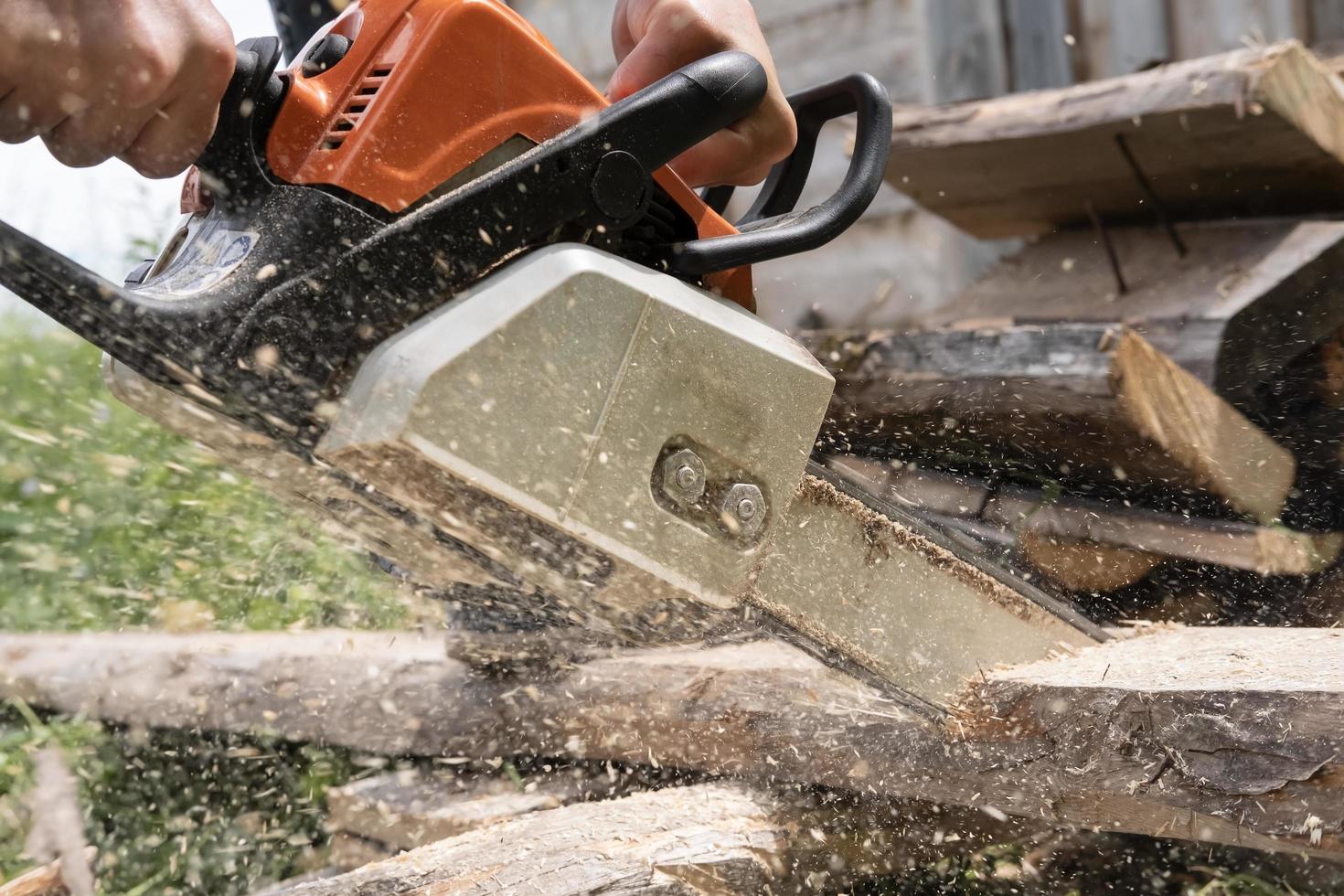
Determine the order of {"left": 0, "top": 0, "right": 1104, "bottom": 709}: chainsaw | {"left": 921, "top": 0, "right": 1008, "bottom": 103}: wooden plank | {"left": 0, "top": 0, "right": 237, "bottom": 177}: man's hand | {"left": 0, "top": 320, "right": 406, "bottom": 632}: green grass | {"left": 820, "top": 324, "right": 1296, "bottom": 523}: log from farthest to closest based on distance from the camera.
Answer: {"left": 921, "top": 0, "right": 1008, "bottom": 103}: wooden plank
{"left": 0, "top": 320, "right": 406, "bottom": 632}: green grass
{"left": 820, "top": 324, "right": 1296, "bottom": 523}: log
{"left": 0, "top": 0, "right": 1104, "bottom": 709}: chainsaw
{"left": 0, "top": 0, "right": 237, "bottom": 177}: man's hand

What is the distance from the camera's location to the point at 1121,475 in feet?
6.84

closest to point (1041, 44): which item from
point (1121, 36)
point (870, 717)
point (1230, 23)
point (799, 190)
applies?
point (1121, 36)

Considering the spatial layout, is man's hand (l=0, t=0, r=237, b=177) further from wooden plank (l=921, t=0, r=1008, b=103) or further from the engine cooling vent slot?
wooden plank (l=921, t=0, r=1008, b=103)

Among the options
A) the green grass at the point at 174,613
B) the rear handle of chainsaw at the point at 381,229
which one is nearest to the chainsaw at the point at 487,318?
the rear handle of chainsaw at the point at 381,229

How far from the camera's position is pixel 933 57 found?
403cm

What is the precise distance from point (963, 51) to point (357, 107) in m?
3.24

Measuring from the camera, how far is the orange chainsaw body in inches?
47.1

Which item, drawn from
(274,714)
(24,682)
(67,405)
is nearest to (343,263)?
(274,714)

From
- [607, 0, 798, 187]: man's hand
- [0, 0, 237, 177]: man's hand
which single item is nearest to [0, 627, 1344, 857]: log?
[607, 0, 798, 187]: man's hand

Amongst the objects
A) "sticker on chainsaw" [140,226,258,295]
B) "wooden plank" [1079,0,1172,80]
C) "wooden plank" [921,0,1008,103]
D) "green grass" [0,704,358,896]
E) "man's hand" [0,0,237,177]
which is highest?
"wooden plank" [1079,0,1172,80]

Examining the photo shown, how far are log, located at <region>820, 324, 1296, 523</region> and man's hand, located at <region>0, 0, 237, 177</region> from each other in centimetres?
137

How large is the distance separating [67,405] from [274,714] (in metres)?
2.73

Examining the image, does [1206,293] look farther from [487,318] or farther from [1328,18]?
[487,318]

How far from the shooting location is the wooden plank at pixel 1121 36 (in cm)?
368
